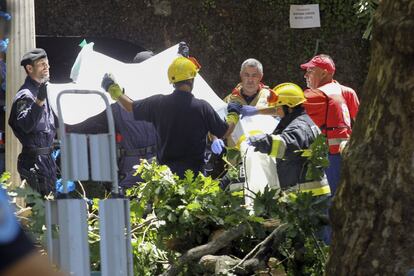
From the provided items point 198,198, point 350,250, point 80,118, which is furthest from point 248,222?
point 80,118

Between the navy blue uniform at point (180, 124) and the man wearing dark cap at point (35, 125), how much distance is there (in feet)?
2.78

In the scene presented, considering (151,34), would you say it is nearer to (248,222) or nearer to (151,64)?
(151,64)

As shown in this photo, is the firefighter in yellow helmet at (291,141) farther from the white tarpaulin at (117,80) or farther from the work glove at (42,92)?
the work glove at (42,92)

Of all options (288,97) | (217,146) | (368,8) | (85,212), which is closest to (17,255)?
(85,212)

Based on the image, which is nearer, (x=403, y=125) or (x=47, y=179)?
(x=403, y=125)

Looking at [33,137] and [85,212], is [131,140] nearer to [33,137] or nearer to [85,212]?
[33,137]

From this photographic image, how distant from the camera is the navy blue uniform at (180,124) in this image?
7.45 m

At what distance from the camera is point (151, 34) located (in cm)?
1252

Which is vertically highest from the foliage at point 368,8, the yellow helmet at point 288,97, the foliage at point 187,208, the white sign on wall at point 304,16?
the white sign on wall at point 304,16

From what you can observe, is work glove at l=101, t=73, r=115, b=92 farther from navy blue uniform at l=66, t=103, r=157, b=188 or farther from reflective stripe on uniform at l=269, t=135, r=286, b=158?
reflective stripe on uniform at l=269, t=135, r=286, b=158

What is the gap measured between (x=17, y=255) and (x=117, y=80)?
7.05m

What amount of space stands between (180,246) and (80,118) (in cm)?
282

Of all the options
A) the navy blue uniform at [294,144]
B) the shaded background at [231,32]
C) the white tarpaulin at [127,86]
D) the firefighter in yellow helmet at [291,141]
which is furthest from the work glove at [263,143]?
the shaded background at [231,32]

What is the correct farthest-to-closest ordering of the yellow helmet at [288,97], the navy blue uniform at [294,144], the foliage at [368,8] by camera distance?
the foliage at [368,8], the yellow helmet at [288,97], the navy blue uniform at [294,144]
